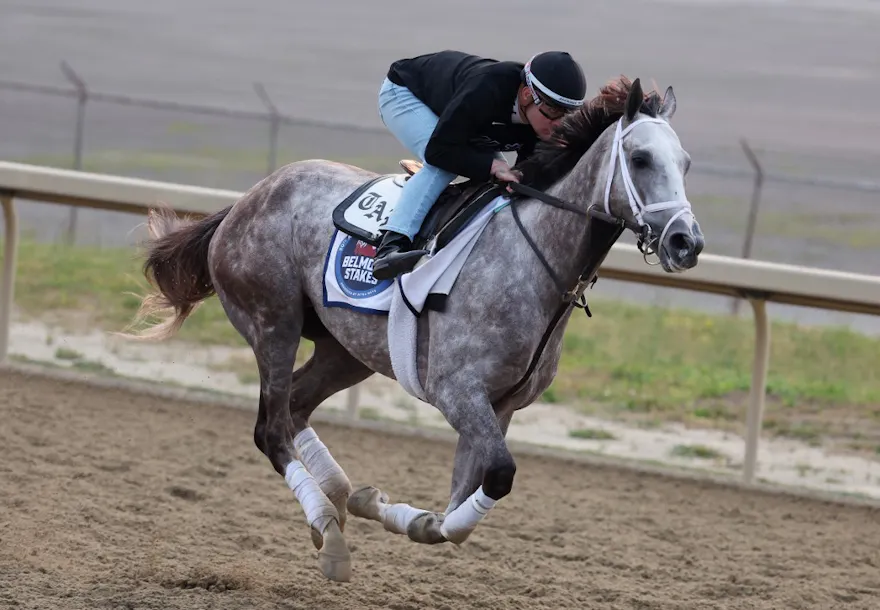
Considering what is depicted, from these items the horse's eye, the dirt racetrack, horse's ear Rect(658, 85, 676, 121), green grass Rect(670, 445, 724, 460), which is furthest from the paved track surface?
the horse's eye

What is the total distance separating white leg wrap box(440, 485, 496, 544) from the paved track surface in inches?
308

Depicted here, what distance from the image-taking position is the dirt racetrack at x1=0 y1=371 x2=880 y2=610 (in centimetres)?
493

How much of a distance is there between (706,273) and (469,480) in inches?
98.1

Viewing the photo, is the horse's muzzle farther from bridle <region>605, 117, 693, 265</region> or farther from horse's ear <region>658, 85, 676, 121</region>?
horse's ear <region>658, 85, 676, 121</region>

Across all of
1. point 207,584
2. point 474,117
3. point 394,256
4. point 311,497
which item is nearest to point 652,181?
point 474,117

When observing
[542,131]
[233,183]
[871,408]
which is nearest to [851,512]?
[871,408]

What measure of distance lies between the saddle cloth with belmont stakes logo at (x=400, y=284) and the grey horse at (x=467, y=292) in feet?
0.13

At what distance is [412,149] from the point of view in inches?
197

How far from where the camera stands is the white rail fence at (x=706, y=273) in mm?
6625

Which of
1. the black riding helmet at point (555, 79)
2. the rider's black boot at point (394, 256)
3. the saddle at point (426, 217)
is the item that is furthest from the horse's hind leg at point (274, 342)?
the black riding helmet at point (555, 79)

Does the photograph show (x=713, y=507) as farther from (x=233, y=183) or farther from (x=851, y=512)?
(x=233, y=183)

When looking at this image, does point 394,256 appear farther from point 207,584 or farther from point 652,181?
point 207,584

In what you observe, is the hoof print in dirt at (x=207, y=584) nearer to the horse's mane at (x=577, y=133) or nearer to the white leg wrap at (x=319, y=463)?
the white leg wrap at (x=319, y=463)

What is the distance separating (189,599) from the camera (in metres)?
4.64
